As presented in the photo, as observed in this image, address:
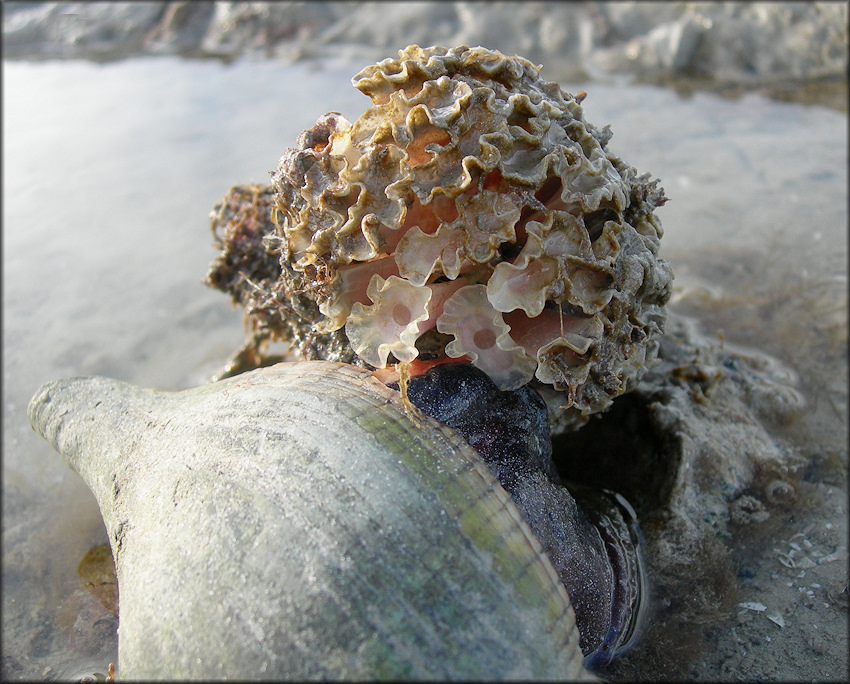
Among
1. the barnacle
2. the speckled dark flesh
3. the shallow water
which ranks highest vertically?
the barnacle

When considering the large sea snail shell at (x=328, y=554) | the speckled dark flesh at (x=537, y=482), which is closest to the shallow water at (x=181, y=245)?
the large sea snail shell at (x=328, y=554)

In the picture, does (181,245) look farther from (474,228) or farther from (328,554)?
(328,554)

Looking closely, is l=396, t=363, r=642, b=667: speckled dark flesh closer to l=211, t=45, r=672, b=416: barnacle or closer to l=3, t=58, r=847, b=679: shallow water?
l=211, t=45, r=672, b=416: barnacle

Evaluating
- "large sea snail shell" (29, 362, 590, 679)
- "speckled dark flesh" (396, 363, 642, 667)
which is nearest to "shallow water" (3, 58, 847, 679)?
"large sea snail shell" (29, 362, 590, 679)

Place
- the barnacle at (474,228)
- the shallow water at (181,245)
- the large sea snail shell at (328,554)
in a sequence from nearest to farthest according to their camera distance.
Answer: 1. the large sea snail shell at (328,554)
2. the barnacle at (474,228)
3. the shallow water at (181,245)

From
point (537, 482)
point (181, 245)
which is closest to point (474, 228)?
point (537, 482)

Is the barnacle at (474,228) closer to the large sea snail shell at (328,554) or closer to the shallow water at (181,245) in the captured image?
the large sea snail shell at (328,554)

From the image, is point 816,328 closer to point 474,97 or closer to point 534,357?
point 534,357
